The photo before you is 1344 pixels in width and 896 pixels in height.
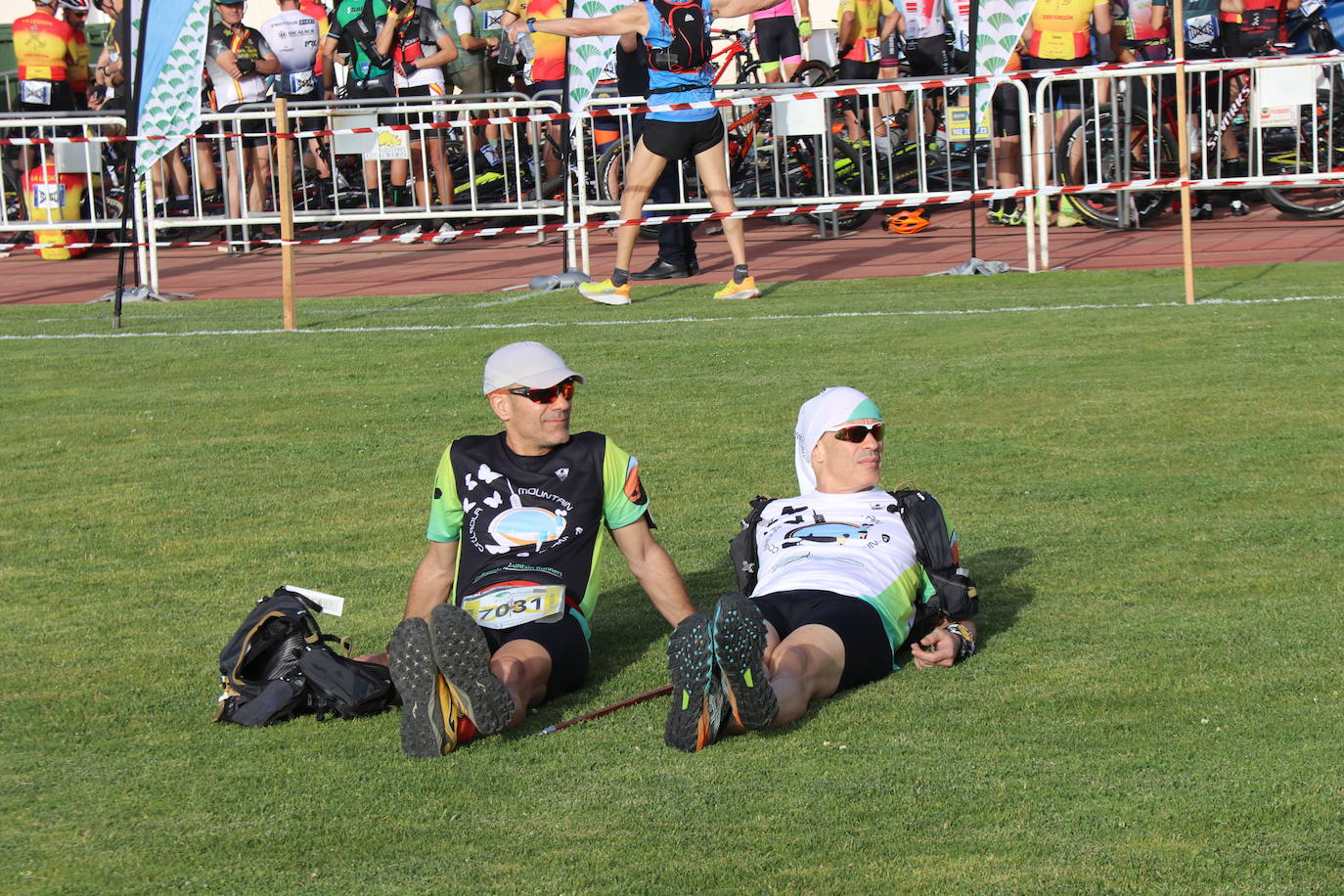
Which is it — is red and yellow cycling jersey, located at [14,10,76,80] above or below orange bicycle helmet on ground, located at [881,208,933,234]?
→ above

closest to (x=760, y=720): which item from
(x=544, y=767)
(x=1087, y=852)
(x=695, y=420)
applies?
(x=544, y=767)

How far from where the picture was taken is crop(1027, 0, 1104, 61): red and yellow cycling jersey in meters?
16.2

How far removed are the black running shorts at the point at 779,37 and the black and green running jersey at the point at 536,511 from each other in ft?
47.4

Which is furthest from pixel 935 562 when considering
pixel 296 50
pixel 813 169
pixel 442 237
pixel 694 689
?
pixel 296 50

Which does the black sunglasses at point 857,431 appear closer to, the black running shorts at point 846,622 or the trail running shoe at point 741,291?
the black running shorts at point 846,622

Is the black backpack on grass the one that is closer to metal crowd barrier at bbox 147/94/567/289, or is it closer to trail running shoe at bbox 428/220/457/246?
metal crowd barrier at bbox 147/94/567/289

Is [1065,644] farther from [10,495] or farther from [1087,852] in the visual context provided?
[10,495]

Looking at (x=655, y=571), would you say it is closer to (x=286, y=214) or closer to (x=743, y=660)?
(x=743, y=660)

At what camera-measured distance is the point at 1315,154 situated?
14562 mm

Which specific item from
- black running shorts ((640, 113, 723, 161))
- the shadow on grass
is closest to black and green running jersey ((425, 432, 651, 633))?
the shadow on grass

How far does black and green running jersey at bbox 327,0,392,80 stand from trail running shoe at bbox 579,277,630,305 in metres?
6.75

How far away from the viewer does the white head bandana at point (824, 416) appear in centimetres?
594

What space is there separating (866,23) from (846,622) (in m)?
14.6

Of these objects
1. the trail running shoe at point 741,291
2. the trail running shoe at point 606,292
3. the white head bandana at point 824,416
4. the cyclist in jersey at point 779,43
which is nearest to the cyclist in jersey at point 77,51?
the cyclist in jersey at point 779,43
